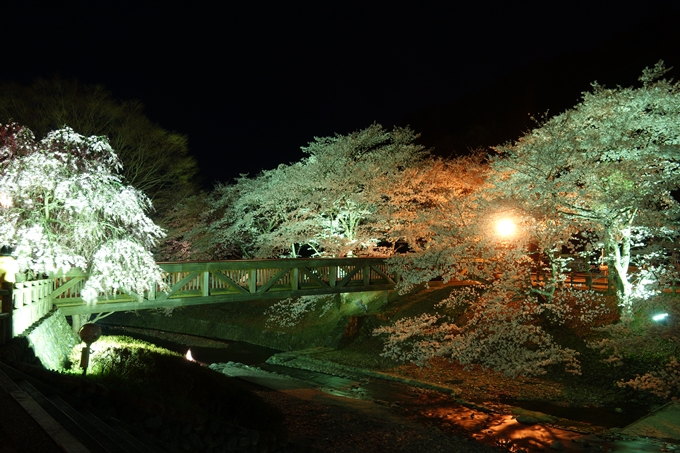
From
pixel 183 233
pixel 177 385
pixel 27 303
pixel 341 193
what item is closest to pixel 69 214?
pixel 27 303

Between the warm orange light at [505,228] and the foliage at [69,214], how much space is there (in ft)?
31.7

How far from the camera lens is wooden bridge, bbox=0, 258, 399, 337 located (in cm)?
1004

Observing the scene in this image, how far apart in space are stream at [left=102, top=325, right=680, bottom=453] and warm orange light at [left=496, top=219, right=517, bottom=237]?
490 centimetres

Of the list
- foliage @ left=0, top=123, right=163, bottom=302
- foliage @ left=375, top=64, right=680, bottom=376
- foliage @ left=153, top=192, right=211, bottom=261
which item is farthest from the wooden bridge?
foliage @ left=153, top=192, right=211, bottom=261

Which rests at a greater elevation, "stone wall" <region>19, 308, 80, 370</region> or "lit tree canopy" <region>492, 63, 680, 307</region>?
"lit tree canopy" <region>492, 63, 680, 307</region>

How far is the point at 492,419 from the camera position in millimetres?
11195

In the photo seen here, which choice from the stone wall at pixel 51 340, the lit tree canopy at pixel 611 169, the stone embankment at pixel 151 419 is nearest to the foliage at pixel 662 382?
the lit tree canopy at pixel 611 169

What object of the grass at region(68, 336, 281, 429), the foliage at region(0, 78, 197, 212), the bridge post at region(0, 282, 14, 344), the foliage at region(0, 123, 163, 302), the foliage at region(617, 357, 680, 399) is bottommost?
the foliage at region(617, 357, 680, 399)

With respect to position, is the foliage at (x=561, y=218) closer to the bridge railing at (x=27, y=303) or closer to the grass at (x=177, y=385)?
the grass at (x=177, y=385)

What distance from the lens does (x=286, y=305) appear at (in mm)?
24156

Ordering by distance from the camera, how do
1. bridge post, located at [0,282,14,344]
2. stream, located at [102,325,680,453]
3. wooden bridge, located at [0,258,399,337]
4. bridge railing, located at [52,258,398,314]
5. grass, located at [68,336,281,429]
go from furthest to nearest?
bridge railing, located at [52,258,398,314] < wooden bridge, located at [0,258,399,337] < stream, located at [102,325,680,453] < bridge post, located at [0,282,14,344] < grass, located at [68,336,281,429]

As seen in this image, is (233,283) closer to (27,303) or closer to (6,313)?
(27,303)

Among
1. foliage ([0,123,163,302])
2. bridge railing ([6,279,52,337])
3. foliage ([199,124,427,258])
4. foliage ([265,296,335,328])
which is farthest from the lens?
foliage ([265,296,335,328])

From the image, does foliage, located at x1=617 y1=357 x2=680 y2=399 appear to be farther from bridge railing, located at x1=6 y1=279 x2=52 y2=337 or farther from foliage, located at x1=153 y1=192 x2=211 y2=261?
foliage, located at x1=153 y1=192 x2=211 y2=261
